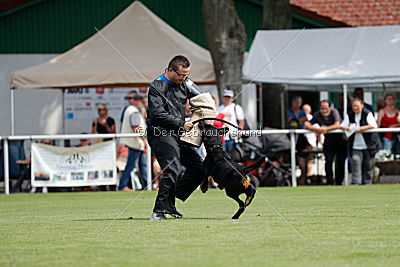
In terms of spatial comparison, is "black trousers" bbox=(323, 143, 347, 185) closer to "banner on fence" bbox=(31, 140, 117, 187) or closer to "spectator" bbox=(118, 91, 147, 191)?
"spectator" bbox=(118, 91, 147, 191)

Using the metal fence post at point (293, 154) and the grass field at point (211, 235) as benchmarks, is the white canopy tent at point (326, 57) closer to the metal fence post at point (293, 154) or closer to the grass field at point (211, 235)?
the metal fence post at point (293, 154)

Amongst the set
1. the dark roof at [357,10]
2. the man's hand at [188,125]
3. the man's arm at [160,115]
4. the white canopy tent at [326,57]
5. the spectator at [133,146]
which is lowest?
the spectator at [133,146]

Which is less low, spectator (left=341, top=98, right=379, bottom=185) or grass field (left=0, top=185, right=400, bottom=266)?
spectator (left=341, top=98, right=379, bottom=185)

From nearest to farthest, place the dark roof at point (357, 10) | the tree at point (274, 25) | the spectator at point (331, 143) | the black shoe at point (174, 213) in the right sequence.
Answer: the black shoe at point (174, 213)
the spectator at point (331, 143)
the tree at point (274, 25)
the dark roof at point (357, 10)

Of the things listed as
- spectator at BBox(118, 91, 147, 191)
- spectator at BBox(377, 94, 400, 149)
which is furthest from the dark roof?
spectator at BBox(118, 91, 147, 191)

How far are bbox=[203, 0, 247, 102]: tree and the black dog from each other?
10.5 m

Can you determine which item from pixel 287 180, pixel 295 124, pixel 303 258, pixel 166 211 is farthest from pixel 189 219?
pixel 295 124

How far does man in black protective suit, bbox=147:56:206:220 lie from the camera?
29.8ft

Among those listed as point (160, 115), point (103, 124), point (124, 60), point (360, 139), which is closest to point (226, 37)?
point (124, 60)

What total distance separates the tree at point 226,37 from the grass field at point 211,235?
7.19 metres

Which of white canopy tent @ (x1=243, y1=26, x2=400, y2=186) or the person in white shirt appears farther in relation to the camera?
white canopy tent @ (x1=243, y1=26, x2=400, y2=186)

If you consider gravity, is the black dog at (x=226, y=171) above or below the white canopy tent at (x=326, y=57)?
below

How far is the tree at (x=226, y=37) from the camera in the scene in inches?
771

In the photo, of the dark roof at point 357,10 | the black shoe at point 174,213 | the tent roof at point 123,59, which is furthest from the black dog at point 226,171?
the dark roof at point 357,10
